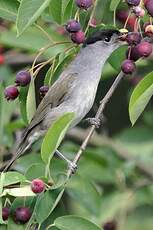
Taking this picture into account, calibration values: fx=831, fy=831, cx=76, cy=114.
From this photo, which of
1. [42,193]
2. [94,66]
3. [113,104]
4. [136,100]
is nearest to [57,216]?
[42,193]

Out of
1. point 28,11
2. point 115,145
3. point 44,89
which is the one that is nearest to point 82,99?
point 44,89

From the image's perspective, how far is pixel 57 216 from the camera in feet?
13.6

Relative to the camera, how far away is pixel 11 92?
179 inches

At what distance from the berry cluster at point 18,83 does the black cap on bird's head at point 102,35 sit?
526mm

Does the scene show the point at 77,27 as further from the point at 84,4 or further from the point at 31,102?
the point at 31,102

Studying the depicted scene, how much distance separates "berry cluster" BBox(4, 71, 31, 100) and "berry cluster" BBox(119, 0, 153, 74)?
524 mm

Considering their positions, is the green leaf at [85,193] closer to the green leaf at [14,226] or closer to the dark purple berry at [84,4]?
the green leaf at [14,226]

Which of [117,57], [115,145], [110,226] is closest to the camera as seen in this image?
[117,57]

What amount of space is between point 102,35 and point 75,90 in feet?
1.59

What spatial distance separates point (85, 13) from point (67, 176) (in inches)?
40.7

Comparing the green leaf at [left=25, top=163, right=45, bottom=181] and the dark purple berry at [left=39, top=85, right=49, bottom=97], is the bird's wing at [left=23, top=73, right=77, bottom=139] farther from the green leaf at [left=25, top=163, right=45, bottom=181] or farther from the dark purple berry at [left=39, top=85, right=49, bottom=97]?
the green leaf at [left=25, top=163, right=45, bottom=181]

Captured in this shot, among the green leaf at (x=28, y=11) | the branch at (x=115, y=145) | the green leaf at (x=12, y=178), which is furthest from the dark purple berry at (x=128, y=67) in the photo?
the branch at (x=115, y=145)

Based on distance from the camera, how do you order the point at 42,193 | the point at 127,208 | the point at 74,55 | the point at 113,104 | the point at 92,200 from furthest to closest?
the point at 113,104, the point at 127,208, the point at 92,200, the point at 74,55, the point at 42,193

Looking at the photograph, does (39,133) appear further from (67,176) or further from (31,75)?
(67,176)
